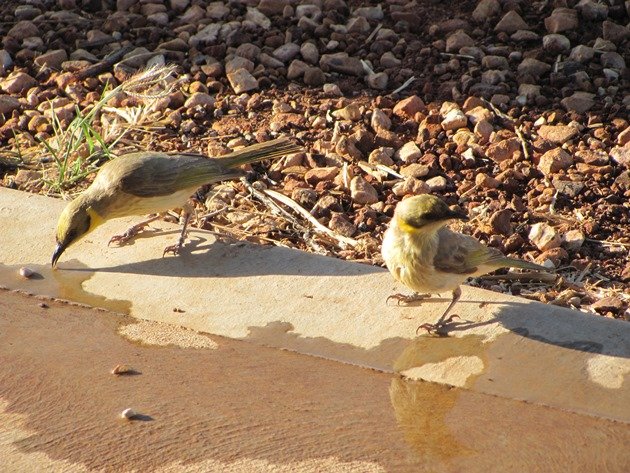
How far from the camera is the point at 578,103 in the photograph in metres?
7.64

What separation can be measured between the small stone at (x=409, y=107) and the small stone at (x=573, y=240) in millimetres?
1836

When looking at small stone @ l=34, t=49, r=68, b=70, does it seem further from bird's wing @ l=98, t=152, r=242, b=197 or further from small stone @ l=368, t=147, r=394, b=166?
small stone @ l=368, t=147, r=394, b=166

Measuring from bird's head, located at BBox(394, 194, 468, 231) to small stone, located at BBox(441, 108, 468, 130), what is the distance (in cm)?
234

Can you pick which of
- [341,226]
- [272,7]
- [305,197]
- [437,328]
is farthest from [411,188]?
[272,7]

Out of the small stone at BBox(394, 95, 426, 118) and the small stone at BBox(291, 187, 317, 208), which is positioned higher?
the small stone at BBox(394, 95, 426, 118)

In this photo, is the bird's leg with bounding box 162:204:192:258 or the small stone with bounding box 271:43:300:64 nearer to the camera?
the bird's leg with bounding box 162:204:192:258

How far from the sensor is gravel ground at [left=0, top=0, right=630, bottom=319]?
6727 millimetres

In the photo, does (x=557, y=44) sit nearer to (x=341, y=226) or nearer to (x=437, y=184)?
(x=437, y=184)

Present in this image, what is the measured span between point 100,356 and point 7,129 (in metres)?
3.52

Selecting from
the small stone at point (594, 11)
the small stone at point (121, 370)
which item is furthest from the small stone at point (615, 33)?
the small stone at point (121, 370)

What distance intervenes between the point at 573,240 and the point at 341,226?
1490 millimetres

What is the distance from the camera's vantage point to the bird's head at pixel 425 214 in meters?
5.26

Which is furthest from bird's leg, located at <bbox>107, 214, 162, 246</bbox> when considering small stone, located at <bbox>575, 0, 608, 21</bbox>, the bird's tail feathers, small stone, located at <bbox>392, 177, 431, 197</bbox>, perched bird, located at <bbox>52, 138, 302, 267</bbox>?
small stone, located at <bbox>575, 0, 608, 21</bbox>

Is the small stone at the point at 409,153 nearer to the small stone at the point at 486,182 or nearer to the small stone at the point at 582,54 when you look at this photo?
the small stone at the point at 486,182
